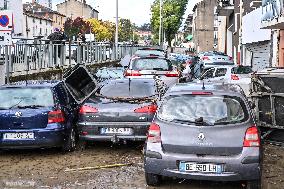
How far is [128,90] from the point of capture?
33.9ft

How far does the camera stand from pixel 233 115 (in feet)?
21.8

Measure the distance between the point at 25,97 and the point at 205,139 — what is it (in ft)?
14.1

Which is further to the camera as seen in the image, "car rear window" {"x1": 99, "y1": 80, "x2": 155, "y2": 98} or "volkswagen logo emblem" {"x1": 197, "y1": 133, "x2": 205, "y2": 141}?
"car rear window" {"x1": 99, "y1": 80, "x2": 155, "y2": 98}

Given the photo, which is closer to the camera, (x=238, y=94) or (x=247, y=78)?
(x=238, y=94)

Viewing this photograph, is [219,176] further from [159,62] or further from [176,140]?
[159,62]

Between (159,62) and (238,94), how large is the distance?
34.8 ft

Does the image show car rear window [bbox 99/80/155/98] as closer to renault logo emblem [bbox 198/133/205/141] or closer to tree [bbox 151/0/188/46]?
renault logo emblem [bbox 198/133/205/141]

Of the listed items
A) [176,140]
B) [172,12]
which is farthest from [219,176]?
[172,12]

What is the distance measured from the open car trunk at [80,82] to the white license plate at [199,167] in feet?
13.8

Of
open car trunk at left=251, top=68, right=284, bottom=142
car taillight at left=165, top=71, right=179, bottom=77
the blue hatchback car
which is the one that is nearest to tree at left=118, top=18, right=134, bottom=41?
car taillight at left=165, top=71, right=179, bottom=77

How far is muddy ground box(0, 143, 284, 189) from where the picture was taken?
289 inches

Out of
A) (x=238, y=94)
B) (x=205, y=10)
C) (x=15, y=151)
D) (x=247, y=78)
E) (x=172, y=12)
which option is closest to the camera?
(x=238, y=94)

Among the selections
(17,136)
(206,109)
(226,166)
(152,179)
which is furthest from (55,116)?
(226,166)

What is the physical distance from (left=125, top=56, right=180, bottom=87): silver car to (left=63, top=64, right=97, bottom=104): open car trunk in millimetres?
5898
